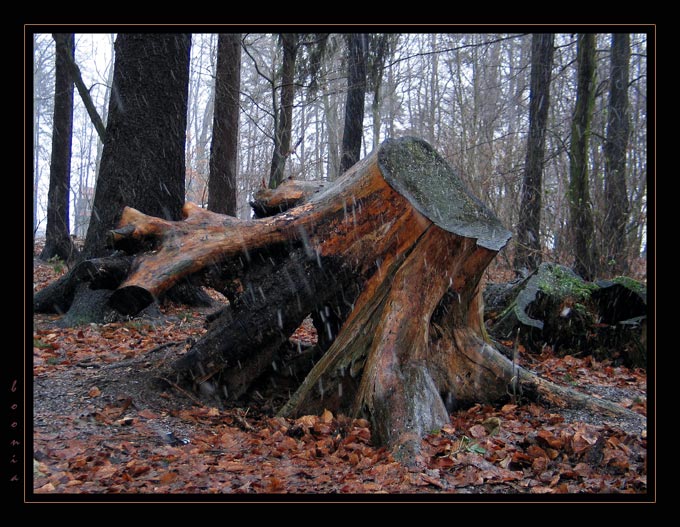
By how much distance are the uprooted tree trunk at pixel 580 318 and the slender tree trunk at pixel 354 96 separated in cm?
737

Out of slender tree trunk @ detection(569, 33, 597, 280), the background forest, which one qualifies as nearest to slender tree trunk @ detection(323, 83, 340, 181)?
the background forest

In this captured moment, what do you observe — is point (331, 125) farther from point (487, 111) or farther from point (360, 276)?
point (360, 276)

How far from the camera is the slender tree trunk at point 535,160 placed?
428 inches

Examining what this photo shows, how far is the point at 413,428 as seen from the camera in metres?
3.41

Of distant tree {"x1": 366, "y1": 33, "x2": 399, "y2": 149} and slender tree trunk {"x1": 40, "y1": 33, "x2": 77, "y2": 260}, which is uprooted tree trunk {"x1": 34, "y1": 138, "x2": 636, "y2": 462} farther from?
slender tree trunk {"x1": 40, "y1": 33, "x2": 77, "y2": 260}

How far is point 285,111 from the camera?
40.8 ft

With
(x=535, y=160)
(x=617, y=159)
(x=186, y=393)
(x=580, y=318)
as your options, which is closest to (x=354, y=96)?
(x=535, y=160)

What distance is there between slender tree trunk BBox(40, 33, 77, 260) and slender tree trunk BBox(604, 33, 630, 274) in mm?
11920

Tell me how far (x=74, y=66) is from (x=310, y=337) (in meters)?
8.17

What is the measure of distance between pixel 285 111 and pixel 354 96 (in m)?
1.84

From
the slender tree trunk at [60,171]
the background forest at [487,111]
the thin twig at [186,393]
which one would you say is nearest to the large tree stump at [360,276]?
the thin twig at [186,393]
